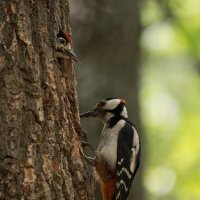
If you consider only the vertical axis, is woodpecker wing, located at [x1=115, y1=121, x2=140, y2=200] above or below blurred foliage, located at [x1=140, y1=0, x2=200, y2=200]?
above

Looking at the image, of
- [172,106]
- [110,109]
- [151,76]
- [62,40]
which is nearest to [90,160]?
[110,109]

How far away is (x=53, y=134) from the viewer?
3.24m

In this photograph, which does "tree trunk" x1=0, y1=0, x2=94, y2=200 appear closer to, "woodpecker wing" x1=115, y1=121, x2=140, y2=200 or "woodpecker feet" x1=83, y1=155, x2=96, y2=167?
"woodpecker feet" x1=83, y1=155, x2=96, y2=167

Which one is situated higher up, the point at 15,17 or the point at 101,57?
the point at 15,17

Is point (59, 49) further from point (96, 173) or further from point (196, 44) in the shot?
point (196, 44)

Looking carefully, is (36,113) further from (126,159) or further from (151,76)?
(151,76)

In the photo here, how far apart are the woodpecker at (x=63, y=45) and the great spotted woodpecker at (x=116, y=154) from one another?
31.8 inches

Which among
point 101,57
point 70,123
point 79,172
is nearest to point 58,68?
point 70,123

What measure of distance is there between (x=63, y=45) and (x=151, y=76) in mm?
10092

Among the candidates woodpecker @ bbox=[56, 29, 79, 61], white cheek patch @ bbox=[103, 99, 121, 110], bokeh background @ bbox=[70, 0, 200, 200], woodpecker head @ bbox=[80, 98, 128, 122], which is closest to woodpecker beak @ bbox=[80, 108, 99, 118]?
woodpecker head @ bbox=[80, 98, 128, 122]

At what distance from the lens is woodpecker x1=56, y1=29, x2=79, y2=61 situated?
11.7 feet

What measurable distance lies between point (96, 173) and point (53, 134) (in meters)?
1.14

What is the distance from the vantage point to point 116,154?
441cm

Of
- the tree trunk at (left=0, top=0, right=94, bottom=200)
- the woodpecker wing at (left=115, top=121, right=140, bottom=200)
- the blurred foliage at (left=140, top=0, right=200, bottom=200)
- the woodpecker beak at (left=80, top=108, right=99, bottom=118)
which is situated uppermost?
the tree trunk at (left=0, top=0, right=94, bottom=200)
